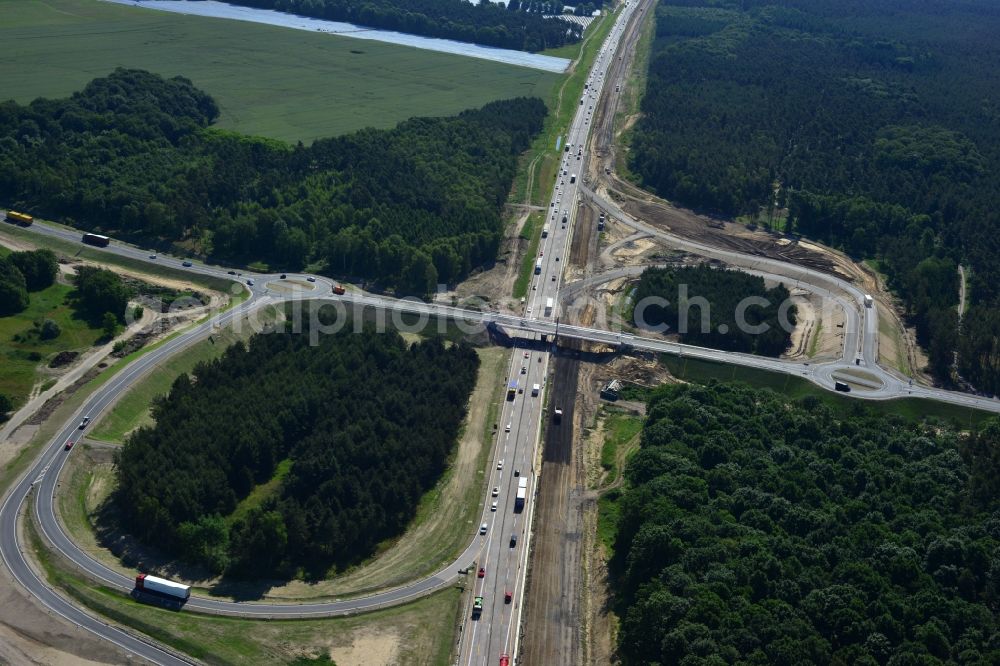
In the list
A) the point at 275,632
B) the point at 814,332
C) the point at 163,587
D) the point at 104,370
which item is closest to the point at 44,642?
the point at 163,587

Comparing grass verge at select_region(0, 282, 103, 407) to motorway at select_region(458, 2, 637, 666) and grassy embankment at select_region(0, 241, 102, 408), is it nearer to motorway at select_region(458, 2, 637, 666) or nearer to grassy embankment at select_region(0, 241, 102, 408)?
grassy embankment at select_region(0, 241, 102, 408)

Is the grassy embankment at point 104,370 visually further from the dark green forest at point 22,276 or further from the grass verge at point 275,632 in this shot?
the grass verge at point 275,632

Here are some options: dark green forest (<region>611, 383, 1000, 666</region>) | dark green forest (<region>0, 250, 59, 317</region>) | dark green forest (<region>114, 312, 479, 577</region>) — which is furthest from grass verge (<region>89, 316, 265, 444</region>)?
dark green forest (<region>611, 383, 1000, 666</region>)

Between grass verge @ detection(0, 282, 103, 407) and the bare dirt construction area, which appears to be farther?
the bare dirt construction area

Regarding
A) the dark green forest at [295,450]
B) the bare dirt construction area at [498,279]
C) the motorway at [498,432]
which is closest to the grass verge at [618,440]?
the motorway at [498,432]

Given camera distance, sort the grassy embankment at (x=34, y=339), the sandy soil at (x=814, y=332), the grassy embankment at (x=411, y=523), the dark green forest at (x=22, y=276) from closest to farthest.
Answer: the grassy embankment at (x=411, y=523)
the grassy embankment at (x=34, y=339)
the dark green forest at (x=22, y=276)
the sandy soil at (x=814, y=332)

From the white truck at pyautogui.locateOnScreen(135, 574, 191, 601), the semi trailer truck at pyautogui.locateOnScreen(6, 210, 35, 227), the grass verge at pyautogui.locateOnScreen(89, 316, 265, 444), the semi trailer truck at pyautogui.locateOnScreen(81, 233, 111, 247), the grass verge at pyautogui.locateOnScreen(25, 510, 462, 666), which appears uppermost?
the semi trailer truck at pyautogui.locateOnScreen(6, 210, 35, 227)
